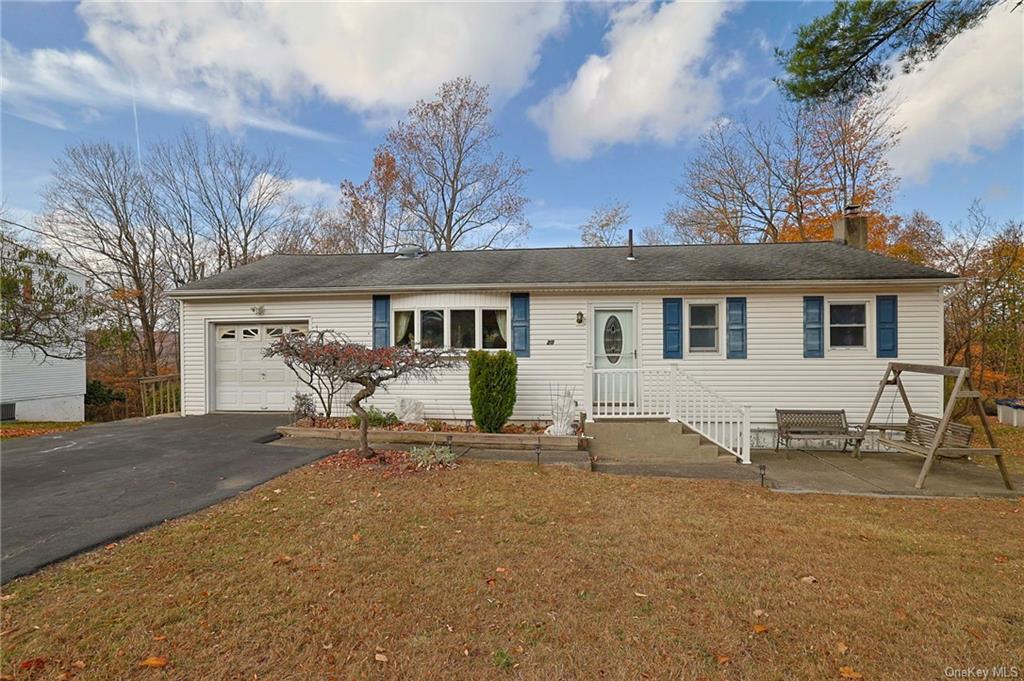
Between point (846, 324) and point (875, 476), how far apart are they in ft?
10.7

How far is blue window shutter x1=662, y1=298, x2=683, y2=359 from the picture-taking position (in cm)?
848

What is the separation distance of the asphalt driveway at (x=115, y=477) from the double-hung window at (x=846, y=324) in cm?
960

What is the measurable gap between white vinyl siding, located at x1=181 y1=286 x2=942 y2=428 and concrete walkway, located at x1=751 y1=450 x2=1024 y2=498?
108 centimetres

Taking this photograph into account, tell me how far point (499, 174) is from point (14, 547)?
19527mm

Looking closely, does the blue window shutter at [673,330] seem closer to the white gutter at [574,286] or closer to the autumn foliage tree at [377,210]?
the white gutter at [574,286]

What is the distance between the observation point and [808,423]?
805 centimetres

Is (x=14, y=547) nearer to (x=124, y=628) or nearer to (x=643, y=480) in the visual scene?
(x=124, y=628)

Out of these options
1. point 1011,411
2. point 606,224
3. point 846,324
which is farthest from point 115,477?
point 1011,411

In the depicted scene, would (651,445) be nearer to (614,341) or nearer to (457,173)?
(614,341)

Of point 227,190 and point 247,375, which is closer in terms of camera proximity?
point 247,375

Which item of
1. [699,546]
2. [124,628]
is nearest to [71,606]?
[124,628]

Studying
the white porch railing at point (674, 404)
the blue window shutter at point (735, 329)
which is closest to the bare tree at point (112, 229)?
the white porch railing at point (674, 404)

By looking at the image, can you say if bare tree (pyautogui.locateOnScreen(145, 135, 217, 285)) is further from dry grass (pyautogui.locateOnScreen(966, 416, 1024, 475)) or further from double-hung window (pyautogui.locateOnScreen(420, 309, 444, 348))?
dry grass (pyautogui.locateOnScreen(966, 416, 1024, 475))

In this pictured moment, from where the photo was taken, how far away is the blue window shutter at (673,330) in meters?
8.48
